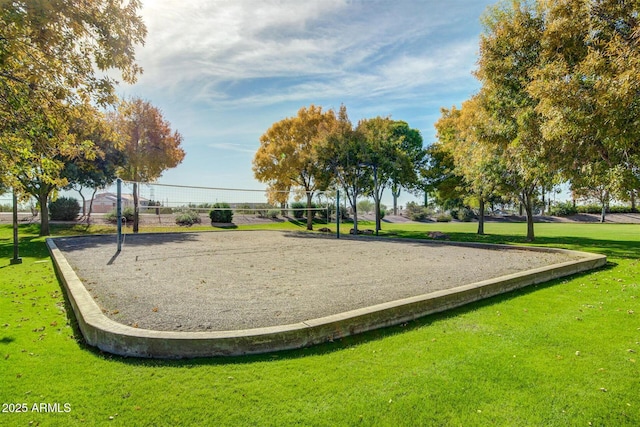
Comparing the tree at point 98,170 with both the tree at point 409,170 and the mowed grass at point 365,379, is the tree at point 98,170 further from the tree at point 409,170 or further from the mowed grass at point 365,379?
the mowed grass at point 365,379

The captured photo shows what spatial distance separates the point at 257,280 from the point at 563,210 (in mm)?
47331

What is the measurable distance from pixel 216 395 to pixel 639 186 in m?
10.2

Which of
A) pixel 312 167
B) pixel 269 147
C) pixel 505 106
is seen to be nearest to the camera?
pixel 505 106

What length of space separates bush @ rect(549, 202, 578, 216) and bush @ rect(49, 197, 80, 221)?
50.1m

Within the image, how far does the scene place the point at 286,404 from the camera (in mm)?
2543

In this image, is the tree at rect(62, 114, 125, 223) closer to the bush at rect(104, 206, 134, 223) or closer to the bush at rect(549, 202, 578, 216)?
the bush at rect(104, 206, 134, 223)

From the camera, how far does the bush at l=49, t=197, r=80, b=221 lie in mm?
22891

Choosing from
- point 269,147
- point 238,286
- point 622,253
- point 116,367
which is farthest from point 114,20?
point 269,147

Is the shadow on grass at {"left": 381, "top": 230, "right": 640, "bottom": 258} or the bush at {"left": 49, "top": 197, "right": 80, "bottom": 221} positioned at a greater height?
the bush at {"left": 49, "top": 197, "right": 80, "bottom": 221}

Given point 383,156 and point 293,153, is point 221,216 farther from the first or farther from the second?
point 383,156

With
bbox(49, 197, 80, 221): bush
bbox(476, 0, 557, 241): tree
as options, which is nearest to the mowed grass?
bbox(476, 0, 557, 241): tree

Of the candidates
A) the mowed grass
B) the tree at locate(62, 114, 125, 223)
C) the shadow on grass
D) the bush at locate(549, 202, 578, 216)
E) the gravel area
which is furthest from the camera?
the bush at locate(549, 202, 578, 216)

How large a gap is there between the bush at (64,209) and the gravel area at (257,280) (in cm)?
1597

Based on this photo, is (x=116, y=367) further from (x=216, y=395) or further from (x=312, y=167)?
(x=312, y=167)
